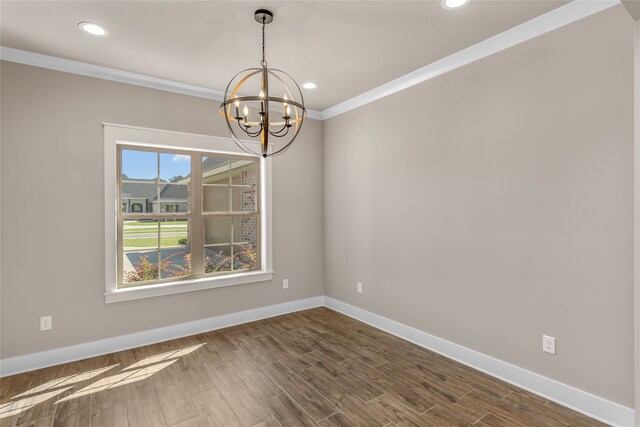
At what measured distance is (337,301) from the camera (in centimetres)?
442

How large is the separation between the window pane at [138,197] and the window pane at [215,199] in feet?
1.74

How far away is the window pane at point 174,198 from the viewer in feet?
11.7

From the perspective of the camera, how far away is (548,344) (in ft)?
7.79

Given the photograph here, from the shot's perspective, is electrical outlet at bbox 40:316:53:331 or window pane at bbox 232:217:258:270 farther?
window pane at bbox 232:217:258:270

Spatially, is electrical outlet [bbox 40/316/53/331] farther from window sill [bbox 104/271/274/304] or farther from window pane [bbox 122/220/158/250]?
window pane [bbox 122/220/158/250]

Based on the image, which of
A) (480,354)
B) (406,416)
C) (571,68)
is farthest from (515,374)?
Answer: (571,68)

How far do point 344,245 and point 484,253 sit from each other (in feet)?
6.15

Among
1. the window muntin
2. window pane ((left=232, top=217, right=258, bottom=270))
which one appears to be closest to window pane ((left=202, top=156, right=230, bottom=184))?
the window muntin

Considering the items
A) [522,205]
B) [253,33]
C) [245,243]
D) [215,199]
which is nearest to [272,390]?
[245,243]

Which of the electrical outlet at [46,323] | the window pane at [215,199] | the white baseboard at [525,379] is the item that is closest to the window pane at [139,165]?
the window pane at [215,199]

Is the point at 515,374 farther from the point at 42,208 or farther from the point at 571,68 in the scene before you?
the point at 42,208

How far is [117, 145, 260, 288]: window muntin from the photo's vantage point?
3.43 metres

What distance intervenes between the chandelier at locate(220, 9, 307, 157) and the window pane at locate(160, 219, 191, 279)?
1199 millimetres

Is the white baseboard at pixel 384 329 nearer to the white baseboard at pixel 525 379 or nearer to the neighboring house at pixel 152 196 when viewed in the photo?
the white baseboard at pixel 525 379
